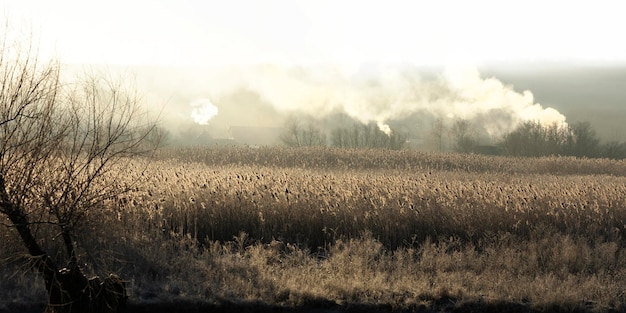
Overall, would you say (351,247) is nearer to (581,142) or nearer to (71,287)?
(71,287)

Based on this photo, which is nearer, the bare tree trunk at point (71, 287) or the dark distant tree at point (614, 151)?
the bare tree trunk at point (71, 287)

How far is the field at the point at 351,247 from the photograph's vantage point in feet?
32.6

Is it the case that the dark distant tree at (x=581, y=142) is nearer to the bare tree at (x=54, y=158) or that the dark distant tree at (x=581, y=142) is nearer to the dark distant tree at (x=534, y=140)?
the dark distant tree at (x=534, y=140)

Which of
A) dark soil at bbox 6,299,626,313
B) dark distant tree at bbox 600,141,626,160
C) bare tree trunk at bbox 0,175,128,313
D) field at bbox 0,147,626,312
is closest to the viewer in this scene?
bare tree trunk at bbox 0,175,128,313

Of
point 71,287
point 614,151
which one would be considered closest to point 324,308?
point 71,287

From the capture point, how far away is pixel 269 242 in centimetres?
1405

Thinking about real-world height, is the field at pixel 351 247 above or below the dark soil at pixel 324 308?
above

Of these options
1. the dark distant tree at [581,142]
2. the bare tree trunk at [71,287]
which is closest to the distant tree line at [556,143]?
the dark distant tree at [581,142]

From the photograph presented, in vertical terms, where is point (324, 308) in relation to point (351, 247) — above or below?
below

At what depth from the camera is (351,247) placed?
12.3 metres

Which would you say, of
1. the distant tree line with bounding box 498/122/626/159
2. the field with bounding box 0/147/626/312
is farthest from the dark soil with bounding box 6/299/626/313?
the distant tree line with bounding box 498/122/626/159

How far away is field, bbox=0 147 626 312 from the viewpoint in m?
9.92

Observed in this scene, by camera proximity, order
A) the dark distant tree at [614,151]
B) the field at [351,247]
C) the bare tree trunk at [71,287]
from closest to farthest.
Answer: the bare tree trunk at [71,287] → the field at [351,247] → the dark distant tree at [614,151]

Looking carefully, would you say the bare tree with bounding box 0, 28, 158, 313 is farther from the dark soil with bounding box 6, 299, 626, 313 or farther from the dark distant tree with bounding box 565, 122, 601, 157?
the dark distant tree with bounding box 565, 122, 601, 157
